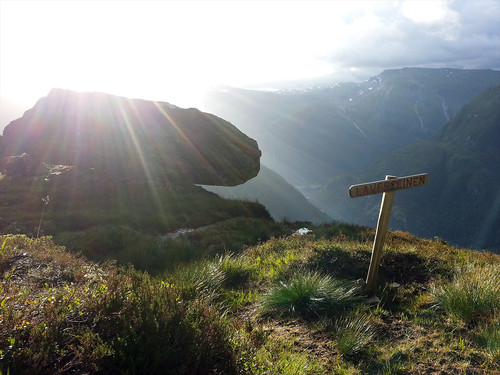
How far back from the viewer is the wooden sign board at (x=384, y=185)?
6.03m

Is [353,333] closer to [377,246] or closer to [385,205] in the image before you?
[377,246]

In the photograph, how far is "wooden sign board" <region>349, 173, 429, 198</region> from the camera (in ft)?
19.8

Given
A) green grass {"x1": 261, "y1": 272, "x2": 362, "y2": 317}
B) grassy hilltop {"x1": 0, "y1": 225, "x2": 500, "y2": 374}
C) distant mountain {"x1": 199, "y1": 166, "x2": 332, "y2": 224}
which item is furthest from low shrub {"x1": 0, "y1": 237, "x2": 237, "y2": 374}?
distant mountain {"x1": 199, "y1": 166, "x2": 332, "y2": 224}

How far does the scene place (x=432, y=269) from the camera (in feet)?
24.0

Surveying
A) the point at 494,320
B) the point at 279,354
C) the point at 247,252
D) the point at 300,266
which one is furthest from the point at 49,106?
the point at 494,320

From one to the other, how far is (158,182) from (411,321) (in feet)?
66.5

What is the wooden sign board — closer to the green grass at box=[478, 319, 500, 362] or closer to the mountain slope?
the green grass at box=[478, 319, 500, 362]

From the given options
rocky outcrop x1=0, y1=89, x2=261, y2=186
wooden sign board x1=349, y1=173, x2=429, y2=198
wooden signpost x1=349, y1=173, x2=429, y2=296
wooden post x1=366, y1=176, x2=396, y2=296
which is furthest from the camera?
rocky outcrop x1=0, y1=89, x2=261, y2=186

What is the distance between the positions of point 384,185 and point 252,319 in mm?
3750

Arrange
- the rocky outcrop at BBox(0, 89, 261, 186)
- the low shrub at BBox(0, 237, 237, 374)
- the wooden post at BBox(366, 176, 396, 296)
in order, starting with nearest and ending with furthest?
the low shrub at BBox(0, 237, 237, 374) < the wooden post at BBox(366, 176, 396, 296) < the rocky outcrop at BBox(0, 89, 261, 186)

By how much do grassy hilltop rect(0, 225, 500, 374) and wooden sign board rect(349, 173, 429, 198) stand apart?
2003 mm

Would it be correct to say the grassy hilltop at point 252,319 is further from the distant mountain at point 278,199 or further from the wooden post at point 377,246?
the distant mountain at point 278,199

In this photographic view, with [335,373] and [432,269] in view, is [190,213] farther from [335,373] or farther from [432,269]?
[335,373]

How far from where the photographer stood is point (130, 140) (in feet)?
82.7
